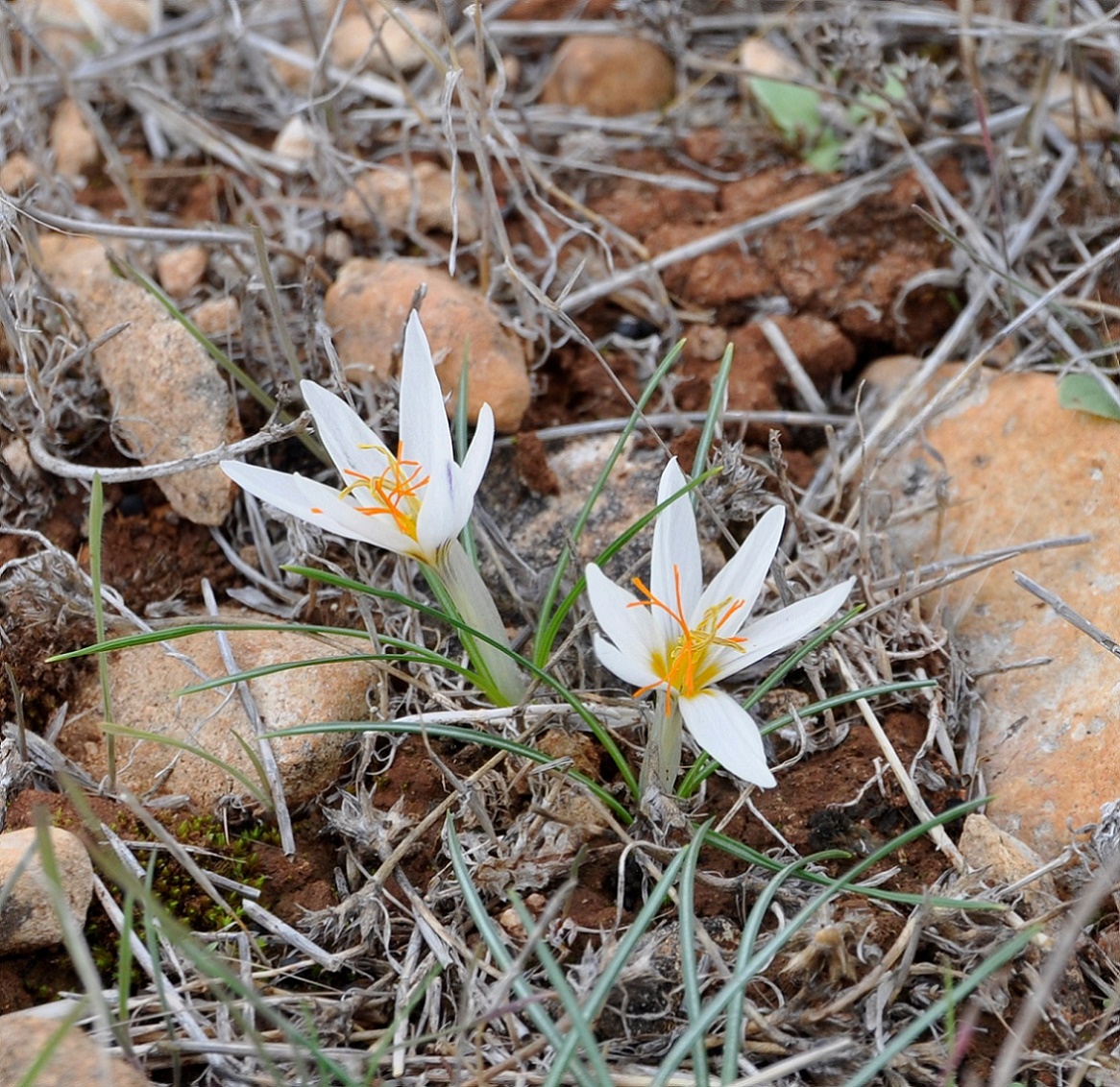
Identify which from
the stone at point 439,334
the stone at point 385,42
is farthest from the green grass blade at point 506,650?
the stone at point 385,42

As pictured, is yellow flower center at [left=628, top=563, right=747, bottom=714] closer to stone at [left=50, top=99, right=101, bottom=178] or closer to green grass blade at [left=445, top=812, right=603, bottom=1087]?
green grass blade at [left=445, top=812, right=603, bottom=1087]

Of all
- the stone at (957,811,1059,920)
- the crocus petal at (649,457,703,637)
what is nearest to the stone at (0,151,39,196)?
the crocus petal at (649,457,703,637)

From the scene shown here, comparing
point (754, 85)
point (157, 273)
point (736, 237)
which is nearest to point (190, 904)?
point (157, 273)

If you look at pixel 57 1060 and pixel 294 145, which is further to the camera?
pixel 294 145

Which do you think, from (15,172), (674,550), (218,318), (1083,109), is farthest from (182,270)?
(1083,109)

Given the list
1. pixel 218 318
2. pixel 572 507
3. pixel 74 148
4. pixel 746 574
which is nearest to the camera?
pixel 746 574

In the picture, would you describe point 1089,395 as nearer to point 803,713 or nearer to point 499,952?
point 803,713

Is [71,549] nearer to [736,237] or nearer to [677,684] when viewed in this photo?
[677,684]

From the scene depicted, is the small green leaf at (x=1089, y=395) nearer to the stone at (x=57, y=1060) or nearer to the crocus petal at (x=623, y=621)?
the crocus petal at (x=623, y=621)
